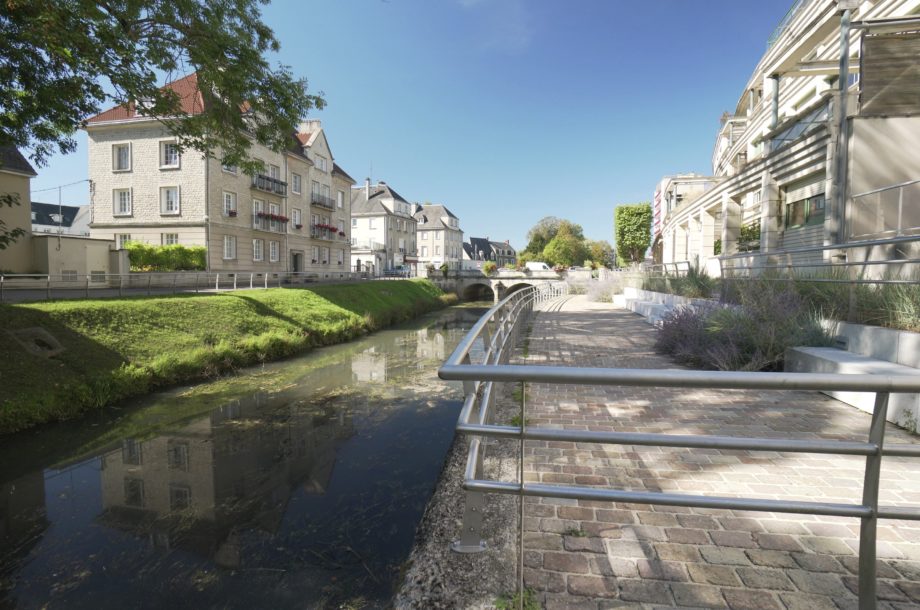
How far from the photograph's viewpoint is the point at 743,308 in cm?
689

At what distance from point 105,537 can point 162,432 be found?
311cm

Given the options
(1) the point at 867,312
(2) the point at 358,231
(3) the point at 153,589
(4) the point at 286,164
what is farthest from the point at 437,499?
(2) the point at 358,231

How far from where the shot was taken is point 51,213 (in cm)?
5588

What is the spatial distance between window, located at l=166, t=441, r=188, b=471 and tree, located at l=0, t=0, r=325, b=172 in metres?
5.06

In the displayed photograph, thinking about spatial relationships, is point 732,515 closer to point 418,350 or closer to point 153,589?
point 153,589

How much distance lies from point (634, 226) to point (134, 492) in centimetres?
5787

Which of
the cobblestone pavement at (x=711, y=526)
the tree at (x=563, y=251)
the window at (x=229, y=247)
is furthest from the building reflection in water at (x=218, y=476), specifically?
the tree at (x=563, y=251)

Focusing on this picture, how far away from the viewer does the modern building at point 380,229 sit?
5362 cm

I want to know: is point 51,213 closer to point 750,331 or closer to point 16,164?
point 16,164

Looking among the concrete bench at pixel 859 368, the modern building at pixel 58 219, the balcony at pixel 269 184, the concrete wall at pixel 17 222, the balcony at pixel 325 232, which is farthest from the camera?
the modern building at pixel 58 219

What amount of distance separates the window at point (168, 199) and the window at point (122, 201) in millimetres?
2178

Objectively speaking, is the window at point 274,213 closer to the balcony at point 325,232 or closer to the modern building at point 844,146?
the balcony at point 325,232

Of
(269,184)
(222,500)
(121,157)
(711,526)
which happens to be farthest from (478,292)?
→ (711,526)

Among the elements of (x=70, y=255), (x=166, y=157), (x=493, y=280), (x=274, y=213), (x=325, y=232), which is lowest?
(x=493, y=280)
